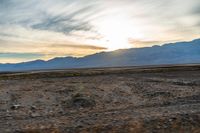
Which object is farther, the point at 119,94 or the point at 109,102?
the point at 119,94

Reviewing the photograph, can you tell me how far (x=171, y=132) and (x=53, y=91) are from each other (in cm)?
2221

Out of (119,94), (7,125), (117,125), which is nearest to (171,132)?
(117,125)

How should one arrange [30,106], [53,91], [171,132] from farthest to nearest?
[53,91], [30,106], [171,132]

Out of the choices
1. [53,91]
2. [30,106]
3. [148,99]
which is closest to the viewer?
[30,106]

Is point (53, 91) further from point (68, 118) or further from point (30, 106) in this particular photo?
point (68, 118)

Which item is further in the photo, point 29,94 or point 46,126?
point 29,94

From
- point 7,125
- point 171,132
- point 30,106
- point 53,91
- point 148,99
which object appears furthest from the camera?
point 53,91

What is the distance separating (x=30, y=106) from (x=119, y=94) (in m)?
10.3

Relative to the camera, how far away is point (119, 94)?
34.7 metres

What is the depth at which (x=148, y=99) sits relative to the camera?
31391mm

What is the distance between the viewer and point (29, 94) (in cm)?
3494

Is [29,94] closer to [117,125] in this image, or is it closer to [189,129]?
[117,125]

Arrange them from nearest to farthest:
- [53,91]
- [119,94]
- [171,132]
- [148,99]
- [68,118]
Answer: [171,132] < [68,118] < [148,99] < [119,94] < [53,91]

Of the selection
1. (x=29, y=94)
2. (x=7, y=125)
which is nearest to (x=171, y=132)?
(x=7, y=125)
